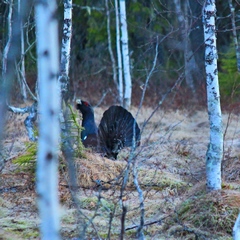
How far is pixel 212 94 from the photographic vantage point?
5719 mm

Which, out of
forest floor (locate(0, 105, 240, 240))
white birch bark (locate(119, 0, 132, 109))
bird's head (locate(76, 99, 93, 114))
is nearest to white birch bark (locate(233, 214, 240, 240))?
forest floor (locate(0, 105, 240, 240))

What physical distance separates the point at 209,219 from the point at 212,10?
1.99 metres

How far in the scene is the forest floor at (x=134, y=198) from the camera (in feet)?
17.3

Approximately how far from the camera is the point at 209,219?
5.38 metres

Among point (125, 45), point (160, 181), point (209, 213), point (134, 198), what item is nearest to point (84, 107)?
point (160, 181)

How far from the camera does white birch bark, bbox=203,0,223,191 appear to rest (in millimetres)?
5715

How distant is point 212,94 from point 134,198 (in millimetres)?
1677

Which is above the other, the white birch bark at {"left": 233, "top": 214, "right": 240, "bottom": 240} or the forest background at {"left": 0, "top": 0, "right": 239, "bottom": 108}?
the forest background at {"left": 0, "top": 0, "right": 239, "bottom": 108}

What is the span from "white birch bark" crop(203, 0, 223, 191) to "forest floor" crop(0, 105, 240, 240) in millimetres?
237

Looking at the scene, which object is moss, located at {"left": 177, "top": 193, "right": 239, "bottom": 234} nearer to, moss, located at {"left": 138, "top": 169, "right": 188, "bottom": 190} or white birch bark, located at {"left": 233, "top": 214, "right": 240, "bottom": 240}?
white birch bark, located at {"left": 233, "top": 214, "right": 240, "bottom": 240}

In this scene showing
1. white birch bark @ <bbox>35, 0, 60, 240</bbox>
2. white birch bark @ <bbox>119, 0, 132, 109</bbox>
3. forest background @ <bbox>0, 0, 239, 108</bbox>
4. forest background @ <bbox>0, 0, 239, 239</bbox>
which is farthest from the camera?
forest background @ <bbox>0, 0, 239, 108</bbox>

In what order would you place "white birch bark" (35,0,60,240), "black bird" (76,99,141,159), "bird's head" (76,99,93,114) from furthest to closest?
"bird's head" (76,99,93,114), "black bird" (76,99,141,159), "white birch bark" (35,0,60,240)

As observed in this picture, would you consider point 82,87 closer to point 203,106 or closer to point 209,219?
point 203,106

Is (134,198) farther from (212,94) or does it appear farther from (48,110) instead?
(48,110)
